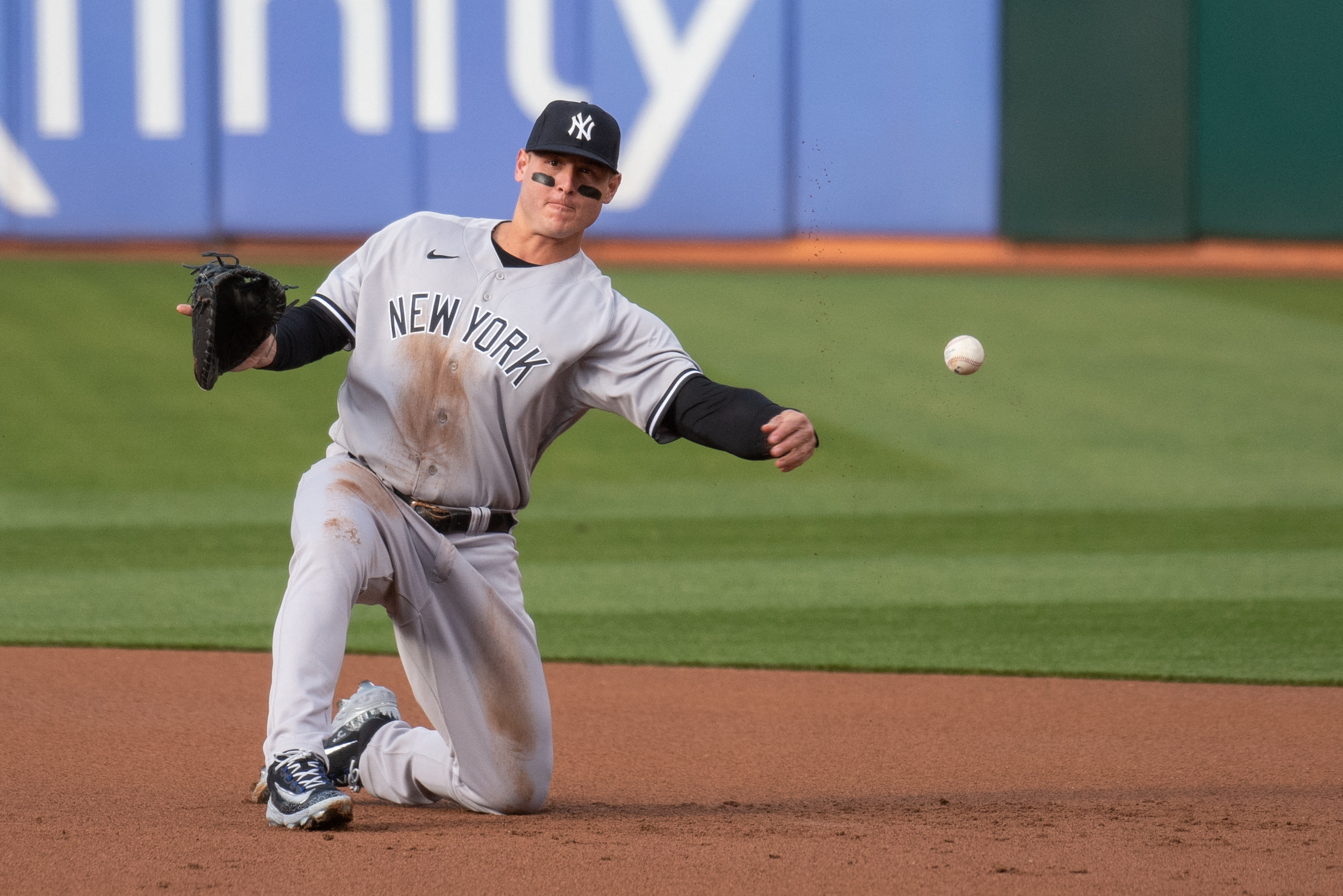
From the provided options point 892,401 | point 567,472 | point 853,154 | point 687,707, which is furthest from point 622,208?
point 687,707

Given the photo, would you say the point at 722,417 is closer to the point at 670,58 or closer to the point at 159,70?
the point at 670,58

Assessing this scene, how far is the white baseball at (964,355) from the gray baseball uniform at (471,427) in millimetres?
852

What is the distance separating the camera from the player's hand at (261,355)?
12.1ft

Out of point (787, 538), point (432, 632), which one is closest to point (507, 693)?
point (432, 632)

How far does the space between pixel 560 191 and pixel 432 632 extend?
108 centimetres

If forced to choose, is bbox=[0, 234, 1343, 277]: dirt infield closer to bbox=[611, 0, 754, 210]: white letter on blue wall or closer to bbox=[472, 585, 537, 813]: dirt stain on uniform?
bbox=[611, 0, 754, 210]: white letter on blue wall

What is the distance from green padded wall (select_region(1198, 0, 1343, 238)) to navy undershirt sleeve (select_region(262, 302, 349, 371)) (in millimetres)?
12849

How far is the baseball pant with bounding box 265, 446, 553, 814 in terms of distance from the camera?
11.3 feet

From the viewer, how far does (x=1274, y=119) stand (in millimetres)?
15109

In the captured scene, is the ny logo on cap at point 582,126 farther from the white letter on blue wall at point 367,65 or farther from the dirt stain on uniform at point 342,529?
the white letter on blue wall at point 367,65

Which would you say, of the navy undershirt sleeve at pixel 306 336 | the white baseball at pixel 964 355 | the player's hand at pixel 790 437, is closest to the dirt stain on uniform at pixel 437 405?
the navy undershirt sleeve at pixel 306 336

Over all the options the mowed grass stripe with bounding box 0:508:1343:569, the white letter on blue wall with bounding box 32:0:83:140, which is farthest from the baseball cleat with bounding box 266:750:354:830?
the white letter on blue wall with bounding box 32:0:83:140

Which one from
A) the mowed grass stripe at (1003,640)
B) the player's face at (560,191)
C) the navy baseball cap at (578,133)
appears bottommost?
the mowed grass stripe at (1003,640)

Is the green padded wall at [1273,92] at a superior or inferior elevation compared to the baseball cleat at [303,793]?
superior
